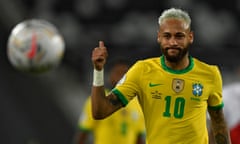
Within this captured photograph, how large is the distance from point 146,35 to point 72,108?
216cm

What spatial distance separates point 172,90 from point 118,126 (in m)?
3.48

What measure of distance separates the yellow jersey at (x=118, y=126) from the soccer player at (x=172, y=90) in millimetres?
3308

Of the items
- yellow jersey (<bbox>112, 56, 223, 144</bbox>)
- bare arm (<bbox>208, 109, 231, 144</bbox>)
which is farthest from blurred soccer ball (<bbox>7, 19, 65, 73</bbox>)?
bare arm (<bbox>208, 109, 231, 144</bbox>)

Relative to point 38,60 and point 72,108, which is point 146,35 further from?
point 38,60

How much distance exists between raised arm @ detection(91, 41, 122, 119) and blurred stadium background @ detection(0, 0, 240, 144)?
25.4 feet

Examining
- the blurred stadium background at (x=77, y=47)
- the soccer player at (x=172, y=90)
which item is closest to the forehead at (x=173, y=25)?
the soccer player at (x=172, y=90)

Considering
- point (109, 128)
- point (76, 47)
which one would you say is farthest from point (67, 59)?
point (109, 128)

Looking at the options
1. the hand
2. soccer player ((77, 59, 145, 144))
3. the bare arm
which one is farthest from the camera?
soccer player ((77, 59, 145, 144))

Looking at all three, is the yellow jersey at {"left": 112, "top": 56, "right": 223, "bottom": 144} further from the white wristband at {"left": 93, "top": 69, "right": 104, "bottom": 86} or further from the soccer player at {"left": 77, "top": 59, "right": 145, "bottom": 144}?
the soccer player at {"left": 77, "top": 59, "right": 145, "bottom": 144}

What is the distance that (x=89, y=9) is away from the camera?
600 inches

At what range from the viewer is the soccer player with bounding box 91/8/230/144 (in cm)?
521

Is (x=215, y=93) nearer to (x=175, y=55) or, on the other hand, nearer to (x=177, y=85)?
(x=177, y=85)

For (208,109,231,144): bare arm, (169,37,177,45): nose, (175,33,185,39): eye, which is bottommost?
(208,109,231,144): bare arm

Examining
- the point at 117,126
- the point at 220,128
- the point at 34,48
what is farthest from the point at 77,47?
the point at 220,128
